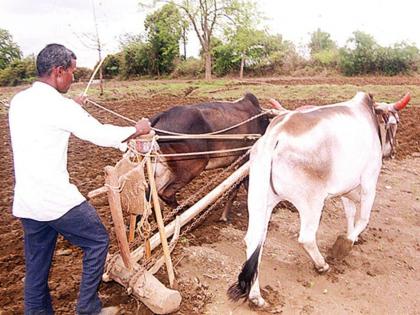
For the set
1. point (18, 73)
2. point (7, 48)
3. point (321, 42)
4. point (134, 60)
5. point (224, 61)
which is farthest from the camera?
point (7, 48)

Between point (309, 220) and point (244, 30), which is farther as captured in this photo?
point (244, 30)

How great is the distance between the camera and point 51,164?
2.63m

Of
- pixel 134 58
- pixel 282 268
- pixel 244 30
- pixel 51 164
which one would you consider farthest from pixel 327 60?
pixel 51 164

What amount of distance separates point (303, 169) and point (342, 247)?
1298 mm

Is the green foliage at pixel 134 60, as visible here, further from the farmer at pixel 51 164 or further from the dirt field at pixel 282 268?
the farmer at pixel 51 164

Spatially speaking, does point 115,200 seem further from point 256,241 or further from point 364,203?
point 364,203

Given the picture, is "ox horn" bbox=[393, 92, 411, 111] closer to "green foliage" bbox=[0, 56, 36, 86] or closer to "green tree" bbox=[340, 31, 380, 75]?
"green tree" bbox=[340, 31, 380, 75]

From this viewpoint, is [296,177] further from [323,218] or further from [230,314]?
[323,218]

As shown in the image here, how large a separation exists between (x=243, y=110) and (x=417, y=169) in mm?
4158

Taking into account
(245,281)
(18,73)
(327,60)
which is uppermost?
(245,281)

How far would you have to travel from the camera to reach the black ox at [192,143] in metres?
4.81

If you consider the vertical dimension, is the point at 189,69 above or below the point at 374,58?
below

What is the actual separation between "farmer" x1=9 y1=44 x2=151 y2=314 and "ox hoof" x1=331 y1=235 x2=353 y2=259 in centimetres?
258

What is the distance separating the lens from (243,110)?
554cm
